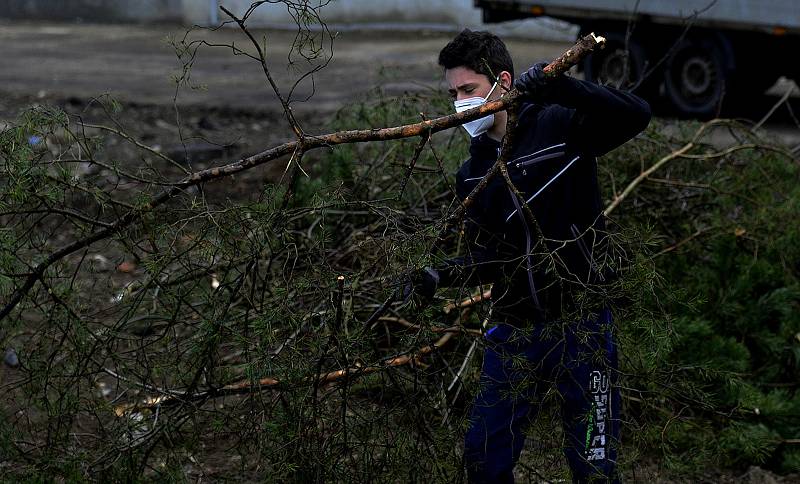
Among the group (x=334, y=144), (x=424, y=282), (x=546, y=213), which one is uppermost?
(x=334, y=144)

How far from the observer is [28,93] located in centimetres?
1261

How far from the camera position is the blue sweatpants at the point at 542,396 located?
9.93ft

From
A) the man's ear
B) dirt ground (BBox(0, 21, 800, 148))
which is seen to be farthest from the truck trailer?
the man's ear

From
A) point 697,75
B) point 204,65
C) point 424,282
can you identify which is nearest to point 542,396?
point 424,282

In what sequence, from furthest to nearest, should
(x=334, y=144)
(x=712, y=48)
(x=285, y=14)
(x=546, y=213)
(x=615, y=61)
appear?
(x=285, y=14)
(x=615, y=61)
(x=712, y=48)
(x=334, y=144)
(x=546, y=213)

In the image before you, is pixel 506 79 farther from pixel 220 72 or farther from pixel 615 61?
pixel 220 72

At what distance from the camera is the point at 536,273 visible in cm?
305

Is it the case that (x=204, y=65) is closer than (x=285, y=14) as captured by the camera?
Yes

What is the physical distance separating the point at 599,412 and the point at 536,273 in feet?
1.45

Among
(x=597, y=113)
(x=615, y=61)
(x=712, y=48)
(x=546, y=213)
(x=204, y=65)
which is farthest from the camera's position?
(x=204, y=65)

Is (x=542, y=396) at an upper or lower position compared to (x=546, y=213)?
lower

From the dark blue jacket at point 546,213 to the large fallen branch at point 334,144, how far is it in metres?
0.12

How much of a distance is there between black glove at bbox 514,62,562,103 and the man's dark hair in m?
0.24

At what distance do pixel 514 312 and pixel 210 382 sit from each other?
113cm
